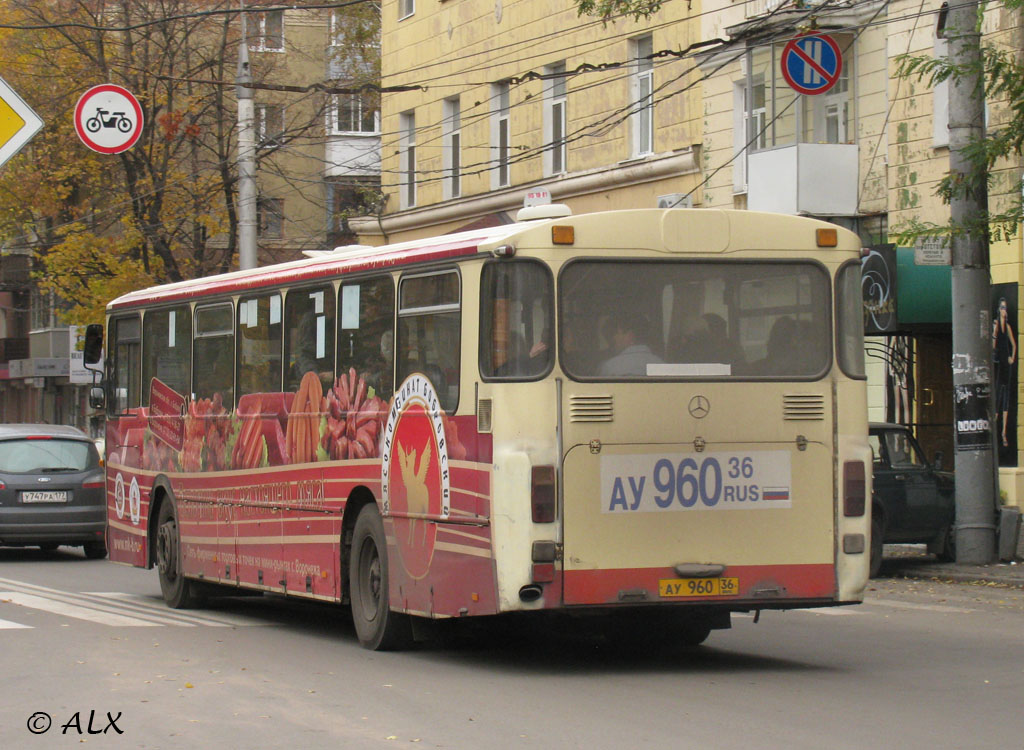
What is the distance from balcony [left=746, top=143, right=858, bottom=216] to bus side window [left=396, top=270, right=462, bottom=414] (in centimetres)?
1571

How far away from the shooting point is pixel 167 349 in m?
16.4

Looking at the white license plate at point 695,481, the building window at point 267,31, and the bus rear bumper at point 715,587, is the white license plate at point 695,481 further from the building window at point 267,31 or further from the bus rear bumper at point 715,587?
the building window at point 267,31

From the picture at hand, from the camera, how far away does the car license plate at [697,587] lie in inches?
422

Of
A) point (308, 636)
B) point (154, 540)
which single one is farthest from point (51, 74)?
point (308, 636)

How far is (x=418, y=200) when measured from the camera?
4000 cm

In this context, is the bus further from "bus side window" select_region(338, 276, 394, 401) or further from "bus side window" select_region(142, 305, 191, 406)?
"bus side window" select_region(142, 305, 191, 406)

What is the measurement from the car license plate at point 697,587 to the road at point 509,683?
0.50 meters

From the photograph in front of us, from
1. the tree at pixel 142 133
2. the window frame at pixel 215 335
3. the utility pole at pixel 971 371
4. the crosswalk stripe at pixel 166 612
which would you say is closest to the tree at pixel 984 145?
the utility pole at pixel 971 371

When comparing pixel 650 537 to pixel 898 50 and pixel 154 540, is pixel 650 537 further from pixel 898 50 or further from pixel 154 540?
pixel 898 50

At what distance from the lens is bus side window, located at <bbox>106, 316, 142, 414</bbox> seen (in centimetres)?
1725

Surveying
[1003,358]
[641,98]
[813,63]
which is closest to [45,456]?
[813,63]

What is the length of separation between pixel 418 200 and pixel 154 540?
23949mm

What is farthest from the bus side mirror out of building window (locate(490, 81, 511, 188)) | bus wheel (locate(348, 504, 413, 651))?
building window (locate(490, 81, 511, 188))

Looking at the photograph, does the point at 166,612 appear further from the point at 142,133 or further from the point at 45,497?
the point at 142,133
